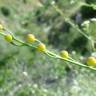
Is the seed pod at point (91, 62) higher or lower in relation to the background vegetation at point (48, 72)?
higher

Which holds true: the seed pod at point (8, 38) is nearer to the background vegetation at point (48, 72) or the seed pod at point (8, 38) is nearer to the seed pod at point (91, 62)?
the seed pod at point (91, 62)

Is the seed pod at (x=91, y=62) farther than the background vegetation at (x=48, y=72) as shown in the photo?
No

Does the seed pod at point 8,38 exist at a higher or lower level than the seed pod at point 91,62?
lower

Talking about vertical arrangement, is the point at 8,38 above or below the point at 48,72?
above

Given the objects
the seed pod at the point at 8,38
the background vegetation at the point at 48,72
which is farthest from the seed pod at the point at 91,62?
the background vegetation at the point at 48,72

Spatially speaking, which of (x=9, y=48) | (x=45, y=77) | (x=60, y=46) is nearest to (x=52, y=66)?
(x=45, y=77)

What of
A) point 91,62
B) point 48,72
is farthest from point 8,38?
point 48,72

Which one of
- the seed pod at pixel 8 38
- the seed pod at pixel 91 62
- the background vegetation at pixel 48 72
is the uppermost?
the seed pod at pixel 91 62

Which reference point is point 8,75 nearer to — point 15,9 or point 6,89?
point 6,89

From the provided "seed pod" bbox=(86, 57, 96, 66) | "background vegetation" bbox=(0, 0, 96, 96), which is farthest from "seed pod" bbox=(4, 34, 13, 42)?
"background vegetation" bbox=(0, 0, 96, 96)

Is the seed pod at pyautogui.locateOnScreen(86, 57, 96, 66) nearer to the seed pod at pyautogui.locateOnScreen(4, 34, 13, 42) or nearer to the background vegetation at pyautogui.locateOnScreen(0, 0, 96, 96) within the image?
the seed pod at pyautogui.locateOnScreen(4, 34, 13, 42)

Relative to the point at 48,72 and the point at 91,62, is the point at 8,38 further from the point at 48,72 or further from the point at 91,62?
the point at 48,72
